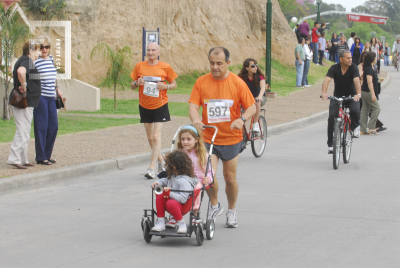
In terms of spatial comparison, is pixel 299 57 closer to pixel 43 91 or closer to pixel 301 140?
pixel 301 140

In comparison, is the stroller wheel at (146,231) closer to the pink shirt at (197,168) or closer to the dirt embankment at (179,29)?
the pink shirt at (197,168)

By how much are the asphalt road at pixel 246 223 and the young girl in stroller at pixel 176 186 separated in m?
0.25

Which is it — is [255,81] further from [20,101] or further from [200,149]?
[200,149]

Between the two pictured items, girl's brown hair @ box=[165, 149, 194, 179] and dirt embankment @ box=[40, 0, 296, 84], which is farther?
dirt embankment @ box=[40, 0, 296, 84]

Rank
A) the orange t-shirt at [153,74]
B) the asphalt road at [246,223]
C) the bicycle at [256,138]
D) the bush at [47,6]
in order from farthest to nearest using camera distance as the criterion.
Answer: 1. the bush at [47,6]
2. the bicycle at [256,138]
3. the orange t-shirt at [153,74]
4. the asphalt road at [246,223]

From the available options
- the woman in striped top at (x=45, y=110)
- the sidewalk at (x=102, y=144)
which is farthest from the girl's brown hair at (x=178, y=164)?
the woman in striped top at (x=45, y=110)

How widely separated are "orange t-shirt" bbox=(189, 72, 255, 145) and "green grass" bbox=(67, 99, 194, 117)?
10920 millimetres

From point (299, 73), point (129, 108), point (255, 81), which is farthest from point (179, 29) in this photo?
point (255, 81)

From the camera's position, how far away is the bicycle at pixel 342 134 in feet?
32.7

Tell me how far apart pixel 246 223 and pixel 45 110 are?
4.46 m

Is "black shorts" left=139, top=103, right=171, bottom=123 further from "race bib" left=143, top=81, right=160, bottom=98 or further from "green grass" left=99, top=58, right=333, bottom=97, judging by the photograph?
"green grass" left=99, top=58, right=333, bottom=97

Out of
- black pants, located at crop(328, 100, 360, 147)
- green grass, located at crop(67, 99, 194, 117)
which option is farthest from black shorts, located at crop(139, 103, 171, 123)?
green grass, located at crop(67, 99, 194, 117)

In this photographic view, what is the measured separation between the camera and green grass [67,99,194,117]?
17889 millimetres

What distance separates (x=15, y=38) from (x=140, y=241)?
1029cm
